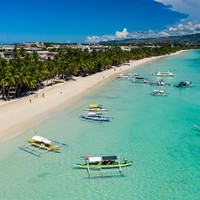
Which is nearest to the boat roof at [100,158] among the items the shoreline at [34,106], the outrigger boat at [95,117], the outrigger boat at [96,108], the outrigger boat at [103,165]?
the outrigger boat at [103,165]

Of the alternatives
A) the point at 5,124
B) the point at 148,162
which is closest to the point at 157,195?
the point at 148,162

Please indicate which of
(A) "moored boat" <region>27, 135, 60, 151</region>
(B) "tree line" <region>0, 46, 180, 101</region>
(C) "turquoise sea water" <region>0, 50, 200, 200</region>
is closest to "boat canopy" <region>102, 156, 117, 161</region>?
(C) "turquoise sea water" <region>0, 50, 200, 200</region>

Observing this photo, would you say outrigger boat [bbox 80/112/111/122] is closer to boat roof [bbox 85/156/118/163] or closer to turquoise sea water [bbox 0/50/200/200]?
turquoise sea water [bbox 0/50/200/200]

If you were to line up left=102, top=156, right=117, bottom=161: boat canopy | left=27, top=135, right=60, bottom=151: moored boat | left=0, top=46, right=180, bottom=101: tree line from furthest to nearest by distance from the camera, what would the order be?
left=0, top=46, right=180, bottom=101: tree line → left=27, top=135, right=60, bottom=151: moored boat → left=102, top=156, right=117, bottom=161: boat canopy

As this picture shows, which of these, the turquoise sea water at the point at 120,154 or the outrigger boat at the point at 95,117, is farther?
the outrigger boat at the point at 95,117

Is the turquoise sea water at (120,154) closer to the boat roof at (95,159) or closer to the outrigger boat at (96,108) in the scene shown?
→ the boat roof at (95,159)

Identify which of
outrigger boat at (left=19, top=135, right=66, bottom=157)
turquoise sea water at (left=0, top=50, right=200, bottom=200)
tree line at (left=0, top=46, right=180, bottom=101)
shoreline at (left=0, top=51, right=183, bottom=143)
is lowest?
turquoise sea water at (left=0, top=50, right=200, bottom=200)

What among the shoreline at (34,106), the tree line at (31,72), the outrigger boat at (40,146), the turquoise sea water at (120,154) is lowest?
the turquoise sea water at (120,154)
